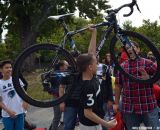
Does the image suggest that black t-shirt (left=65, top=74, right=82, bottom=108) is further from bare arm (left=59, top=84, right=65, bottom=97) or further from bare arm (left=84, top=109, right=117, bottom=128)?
bare arm (left=84, top=109, right=117, bottom=128)

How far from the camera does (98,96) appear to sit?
511 cm

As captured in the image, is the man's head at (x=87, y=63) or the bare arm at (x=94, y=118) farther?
the man's head at (x=87, y=63)

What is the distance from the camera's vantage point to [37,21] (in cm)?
2905

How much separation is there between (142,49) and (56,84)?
1393 millimetres

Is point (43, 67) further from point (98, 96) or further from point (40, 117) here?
point (40, 117)

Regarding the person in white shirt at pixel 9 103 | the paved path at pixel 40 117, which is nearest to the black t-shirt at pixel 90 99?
the person in white shirt at pixel 9 103

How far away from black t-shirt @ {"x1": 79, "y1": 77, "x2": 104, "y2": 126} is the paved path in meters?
5.64

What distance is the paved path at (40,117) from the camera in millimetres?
11086

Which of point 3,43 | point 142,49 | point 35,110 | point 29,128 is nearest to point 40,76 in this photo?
point 142,49

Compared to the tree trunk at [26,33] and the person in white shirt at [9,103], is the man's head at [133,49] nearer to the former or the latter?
the person in white shirt at [9,103]

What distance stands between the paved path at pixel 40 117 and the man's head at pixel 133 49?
205 inches

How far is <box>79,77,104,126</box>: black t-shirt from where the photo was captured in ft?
16.3

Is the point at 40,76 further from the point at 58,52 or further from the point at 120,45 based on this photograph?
the point at 120,45

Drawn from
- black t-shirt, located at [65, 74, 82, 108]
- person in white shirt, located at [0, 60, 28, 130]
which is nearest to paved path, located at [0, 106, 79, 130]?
person in white shirt, located at [0, 60, 28, 130]
